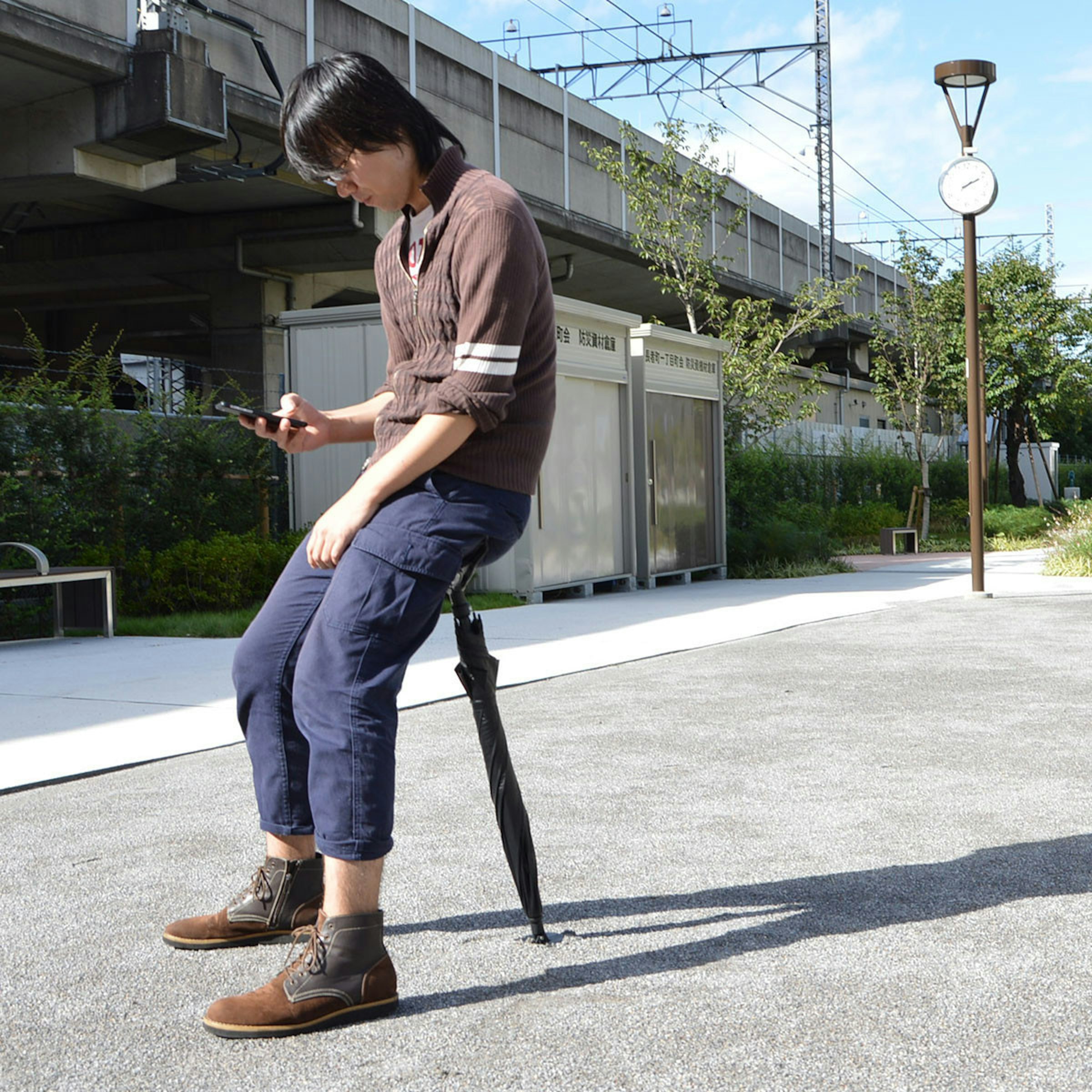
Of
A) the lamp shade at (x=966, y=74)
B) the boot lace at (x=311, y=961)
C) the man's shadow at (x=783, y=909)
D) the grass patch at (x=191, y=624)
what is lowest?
the man's shadow at (x=783, y=909)

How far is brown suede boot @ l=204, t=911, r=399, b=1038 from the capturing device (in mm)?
2479

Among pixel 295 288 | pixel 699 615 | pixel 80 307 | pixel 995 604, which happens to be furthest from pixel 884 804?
pixel 80 307

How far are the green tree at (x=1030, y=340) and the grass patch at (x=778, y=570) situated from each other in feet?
37.2

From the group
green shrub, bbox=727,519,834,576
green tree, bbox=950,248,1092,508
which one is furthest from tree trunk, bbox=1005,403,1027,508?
green shrub, bbox=727,519,834,576

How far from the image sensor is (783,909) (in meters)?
3.23

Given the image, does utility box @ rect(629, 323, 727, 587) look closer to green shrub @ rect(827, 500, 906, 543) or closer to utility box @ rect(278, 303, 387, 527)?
utility box @ rect(278, 303, 387, 527)

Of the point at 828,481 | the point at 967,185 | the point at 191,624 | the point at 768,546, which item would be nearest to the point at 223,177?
the point at 768,546

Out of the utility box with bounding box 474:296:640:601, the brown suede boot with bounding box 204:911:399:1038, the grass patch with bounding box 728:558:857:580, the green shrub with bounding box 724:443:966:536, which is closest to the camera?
the brown suede boot with bounding box 204:911:399:1038

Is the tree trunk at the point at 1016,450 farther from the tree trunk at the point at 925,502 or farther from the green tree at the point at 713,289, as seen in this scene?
the green tree at the point at 713,289

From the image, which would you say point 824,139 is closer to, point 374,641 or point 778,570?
point 778,570

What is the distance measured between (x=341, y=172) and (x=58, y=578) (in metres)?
7.14

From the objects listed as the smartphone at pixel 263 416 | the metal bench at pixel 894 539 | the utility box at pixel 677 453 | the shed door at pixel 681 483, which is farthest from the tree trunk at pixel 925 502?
the smartphone at pixel 263 416

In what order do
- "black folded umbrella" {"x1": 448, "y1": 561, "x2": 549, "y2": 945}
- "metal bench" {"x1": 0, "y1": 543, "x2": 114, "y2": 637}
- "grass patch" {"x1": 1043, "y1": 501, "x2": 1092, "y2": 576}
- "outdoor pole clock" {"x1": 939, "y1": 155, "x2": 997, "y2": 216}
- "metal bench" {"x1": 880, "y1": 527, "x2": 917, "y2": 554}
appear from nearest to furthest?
1. "black folded umbrella" {"x1": 448, "y1": 561, "x2": 549, "y2": 945}
2. "metal bench" {"x1": 0, "y1": 543, "x2": 114, "y2": 637}
3. "outdoor pole clock" {"x1": 939, "y1": 155, "x2": 997, "y2": 216}
4. "grass patch" {"x1": 1043, "y1": 501, "x2": 1092, "y2": 576}
5. "metal bench" {"x1": 880, "y1": 527, "x2": 917, "y2": 554}

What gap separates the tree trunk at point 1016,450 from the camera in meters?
28.4
